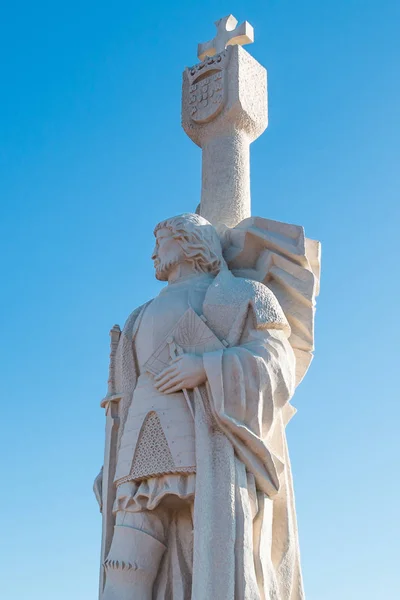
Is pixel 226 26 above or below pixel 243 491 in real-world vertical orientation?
above

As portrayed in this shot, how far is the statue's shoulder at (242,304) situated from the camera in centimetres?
716

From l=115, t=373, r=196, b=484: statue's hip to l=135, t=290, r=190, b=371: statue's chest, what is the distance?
0.39m

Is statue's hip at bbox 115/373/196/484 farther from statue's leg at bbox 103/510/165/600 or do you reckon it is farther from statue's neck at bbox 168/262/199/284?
statue's neck at bbox 168/262/199/284

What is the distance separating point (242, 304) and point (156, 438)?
1277 mm

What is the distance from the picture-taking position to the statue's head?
7.73m

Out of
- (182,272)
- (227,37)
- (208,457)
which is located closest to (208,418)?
(208,457)

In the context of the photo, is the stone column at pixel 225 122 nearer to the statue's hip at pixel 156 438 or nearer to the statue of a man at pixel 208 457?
the statue of a man at pixel 208 457

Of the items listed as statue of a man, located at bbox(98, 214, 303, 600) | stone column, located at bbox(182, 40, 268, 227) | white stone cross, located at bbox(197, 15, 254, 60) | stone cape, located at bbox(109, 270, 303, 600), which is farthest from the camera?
white stone cross, located at bbox(197, 15, 254, 60)

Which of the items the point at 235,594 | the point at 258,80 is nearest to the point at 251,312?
the point at 235,594

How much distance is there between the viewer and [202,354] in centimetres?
702

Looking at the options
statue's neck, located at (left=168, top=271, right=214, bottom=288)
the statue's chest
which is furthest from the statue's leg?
statue's neck, located at (left=168, top=271, right=214, bottom=288)

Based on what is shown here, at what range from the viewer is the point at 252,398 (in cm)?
675

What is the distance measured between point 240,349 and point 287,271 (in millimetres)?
1309

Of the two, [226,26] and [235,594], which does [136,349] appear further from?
[226,26]
